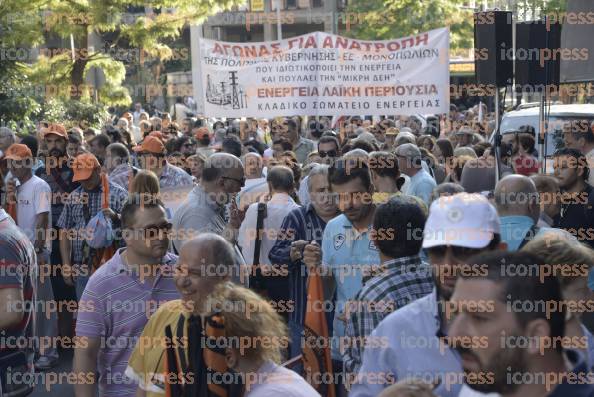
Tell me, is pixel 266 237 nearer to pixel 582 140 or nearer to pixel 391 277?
pixel 391 277

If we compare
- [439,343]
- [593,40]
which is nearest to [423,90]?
[593,40]

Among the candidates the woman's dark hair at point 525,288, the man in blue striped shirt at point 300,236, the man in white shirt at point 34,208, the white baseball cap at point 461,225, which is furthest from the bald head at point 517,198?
the man in white shirt at point 34,208

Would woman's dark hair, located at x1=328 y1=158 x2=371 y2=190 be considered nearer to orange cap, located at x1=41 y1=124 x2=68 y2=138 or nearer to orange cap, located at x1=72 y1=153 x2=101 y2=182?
orange cap, located at x1=72 y1=153 x2=101 y2=182

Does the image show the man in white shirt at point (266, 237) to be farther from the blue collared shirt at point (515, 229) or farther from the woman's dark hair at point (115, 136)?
the woman's dark hair at point (115, 136)

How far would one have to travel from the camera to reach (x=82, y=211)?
353 inches

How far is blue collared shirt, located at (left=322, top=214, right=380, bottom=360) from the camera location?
18.9 ft

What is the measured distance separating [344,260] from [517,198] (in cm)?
106

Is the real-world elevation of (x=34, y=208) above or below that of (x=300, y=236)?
below

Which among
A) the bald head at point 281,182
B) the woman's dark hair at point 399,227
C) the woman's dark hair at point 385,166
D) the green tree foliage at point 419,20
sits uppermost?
the green tree foliage at point 419,20

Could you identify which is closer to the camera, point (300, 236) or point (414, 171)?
point (300, 236)

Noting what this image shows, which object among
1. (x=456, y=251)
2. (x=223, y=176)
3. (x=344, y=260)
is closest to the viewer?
(x=456, y=251)

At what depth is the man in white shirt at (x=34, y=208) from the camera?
940 cm

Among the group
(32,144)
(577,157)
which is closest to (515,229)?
(577,157)

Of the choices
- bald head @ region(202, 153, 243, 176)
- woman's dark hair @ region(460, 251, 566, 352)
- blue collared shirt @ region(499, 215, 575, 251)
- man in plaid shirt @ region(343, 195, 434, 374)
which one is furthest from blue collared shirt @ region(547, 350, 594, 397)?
bald head @ region(202, 153, 243, 176)
